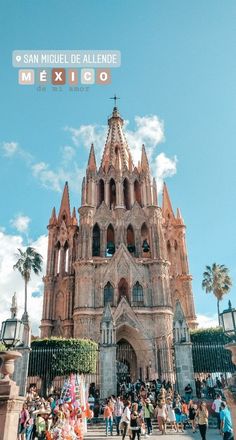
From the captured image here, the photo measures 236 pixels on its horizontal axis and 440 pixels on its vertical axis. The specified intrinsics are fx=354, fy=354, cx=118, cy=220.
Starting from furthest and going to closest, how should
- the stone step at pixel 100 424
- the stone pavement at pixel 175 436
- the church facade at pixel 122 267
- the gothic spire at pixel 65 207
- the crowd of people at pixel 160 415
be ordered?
the gothic spire at pixel 65 207 → the church facade at pixel 122 267 → the stone step at pixel 100 424 → the stone pavement at pixel 175 436 → the crowd of people at pixel 160 415

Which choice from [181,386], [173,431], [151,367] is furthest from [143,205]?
[173,431]

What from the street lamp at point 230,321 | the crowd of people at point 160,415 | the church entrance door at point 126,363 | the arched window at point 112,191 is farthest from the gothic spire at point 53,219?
the street lamp at point 230,321

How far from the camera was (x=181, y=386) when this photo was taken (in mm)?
20078

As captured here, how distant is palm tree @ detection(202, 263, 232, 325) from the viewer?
39775 mm

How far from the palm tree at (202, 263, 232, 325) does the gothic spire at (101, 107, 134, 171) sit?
1596 cm

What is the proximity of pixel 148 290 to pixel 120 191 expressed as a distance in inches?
466

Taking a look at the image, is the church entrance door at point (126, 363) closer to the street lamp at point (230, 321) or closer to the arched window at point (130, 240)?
the arched window at point (130, 240)

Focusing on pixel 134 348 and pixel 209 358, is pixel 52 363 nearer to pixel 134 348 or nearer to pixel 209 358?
pixel 209 358

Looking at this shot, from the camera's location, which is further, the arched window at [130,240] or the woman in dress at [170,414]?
the arched window at [130,240]

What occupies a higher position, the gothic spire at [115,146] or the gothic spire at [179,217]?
the gothic spire at [115,146]

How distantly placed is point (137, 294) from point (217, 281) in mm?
11328

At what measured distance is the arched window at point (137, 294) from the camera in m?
33.3

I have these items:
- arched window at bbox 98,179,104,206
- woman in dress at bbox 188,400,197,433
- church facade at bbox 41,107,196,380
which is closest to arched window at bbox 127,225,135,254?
church facade at bbox 41,107,196,380

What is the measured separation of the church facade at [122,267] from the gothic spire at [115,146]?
7.5 inches
